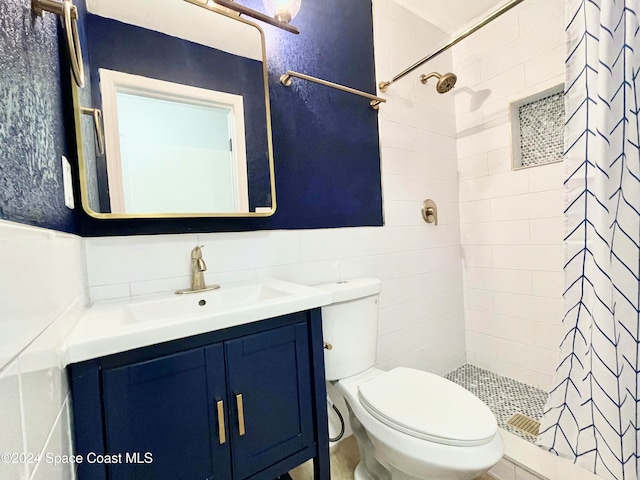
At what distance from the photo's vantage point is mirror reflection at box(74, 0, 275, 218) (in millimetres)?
992

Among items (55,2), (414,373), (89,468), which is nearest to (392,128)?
(414,373)

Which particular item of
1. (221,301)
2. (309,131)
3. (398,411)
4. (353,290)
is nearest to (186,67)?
(309,131)

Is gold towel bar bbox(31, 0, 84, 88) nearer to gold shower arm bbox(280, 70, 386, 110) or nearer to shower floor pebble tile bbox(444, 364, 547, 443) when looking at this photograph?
gold shower arm bbox(280, 70, 386, 110)

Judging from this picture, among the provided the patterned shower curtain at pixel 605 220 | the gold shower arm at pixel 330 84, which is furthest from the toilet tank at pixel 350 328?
the gold shower arm at pixel 330 84

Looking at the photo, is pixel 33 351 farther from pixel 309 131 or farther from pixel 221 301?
pixel 309 131

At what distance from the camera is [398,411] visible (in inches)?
38.4

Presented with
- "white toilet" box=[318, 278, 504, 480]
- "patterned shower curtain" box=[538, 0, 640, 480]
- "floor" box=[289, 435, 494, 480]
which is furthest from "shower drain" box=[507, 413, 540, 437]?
"white toilet" box=[318, 278, 504, 480]

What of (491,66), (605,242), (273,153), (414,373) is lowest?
(414,373)

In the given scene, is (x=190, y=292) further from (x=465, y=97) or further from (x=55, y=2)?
(x=465, y=97)

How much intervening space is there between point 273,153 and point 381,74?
2.75ft

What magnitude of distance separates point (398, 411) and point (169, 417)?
2.23 feet

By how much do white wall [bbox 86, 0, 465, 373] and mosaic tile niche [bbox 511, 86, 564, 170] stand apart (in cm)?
36

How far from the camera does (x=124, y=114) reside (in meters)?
1.02

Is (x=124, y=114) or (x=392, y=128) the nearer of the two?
(x=124, y=114)
